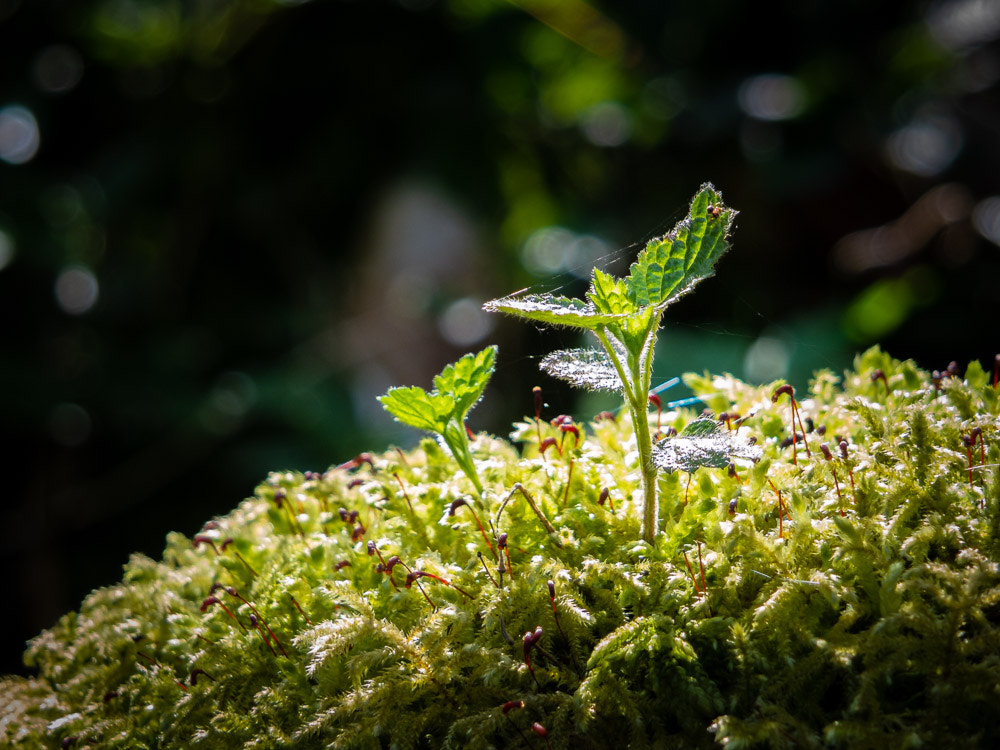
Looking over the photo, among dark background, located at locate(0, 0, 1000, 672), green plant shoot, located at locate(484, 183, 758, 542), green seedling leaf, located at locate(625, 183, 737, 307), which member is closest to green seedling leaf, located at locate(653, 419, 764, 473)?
green plant shoot, located at locate(484, 183, 758, 542)

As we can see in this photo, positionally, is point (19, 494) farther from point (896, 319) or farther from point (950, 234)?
point (950, 234)

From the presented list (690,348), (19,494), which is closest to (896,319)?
(690,348)

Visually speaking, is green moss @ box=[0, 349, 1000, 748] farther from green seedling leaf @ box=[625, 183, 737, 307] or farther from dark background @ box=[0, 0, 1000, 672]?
dark background @ box=[0, 0, 1000, 672]

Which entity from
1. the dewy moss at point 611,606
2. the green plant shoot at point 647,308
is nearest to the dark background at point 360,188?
the dewy moss at point 611,606

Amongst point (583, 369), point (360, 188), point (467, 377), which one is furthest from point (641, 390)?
point (360, 188)

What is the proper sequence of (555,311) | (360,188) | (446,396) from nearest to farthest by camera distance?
(555,311) < (446,396) < (360,188)

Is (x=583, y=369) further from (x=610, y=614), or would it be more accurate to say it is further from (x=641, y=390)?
(x=610, y=614)
